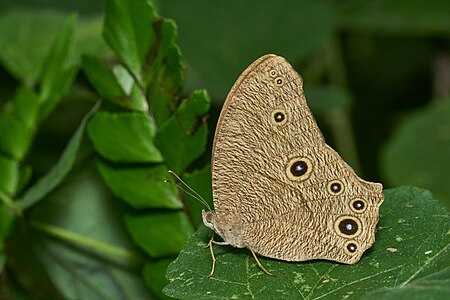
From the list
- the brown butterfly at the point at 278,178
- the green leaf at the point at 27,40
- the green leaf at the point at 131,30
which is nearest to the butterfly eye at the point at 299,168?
the brown butterfly at the point at 278,178

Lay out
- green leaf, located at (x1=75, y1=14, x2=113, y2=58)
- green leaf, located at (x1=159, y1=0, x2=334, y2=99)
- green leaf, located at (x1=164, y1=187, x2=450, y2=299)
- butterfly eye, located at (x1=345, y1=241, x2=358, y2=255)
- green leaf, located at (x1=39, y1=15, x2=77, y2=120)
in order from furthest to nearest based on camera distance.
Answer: green leaf, located at (x1=159, y1=0, x2=334, y2=99), green leaf, located at (x1=75, y1=14, x2=113, y2=58), green leaf, located at (x1=39, y1=15, x2=77, y2=120), butterfly eye, located at (x1=345, y1=241, x2=358, y2=255), green leaf, located at (x1=164, y1=187, x2=450, y2=299)

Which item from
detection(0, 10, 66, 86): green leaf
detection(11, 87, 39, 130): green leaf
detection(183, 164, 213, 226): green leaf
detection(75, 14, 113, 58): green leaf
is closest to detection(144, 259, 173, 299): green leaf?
detection(183, 164, 213, 226): green leaf

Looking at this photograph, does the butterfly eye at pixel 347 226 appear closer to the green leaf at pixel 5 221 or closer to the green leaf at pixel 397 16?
the green leaf at pixel 5 221

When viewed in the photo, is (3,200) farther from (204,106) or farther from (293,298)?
(293,298)

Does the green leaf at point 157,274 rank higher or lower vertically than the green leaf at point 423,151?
higher

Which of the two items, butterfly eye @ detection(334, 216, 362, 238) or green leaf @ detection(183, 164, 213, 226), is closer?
butterfly eye @ detection(334, 216, 362, 238)

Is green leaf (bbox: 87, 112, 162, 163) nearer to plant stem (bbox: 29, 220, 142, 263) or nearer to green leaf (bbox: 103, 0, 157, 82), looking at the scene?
green leaf (bbox: 103, 0, 157, 82)

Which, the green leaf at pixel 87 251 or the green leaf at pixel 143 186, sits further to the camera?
the green leaf at pixel 87 251
